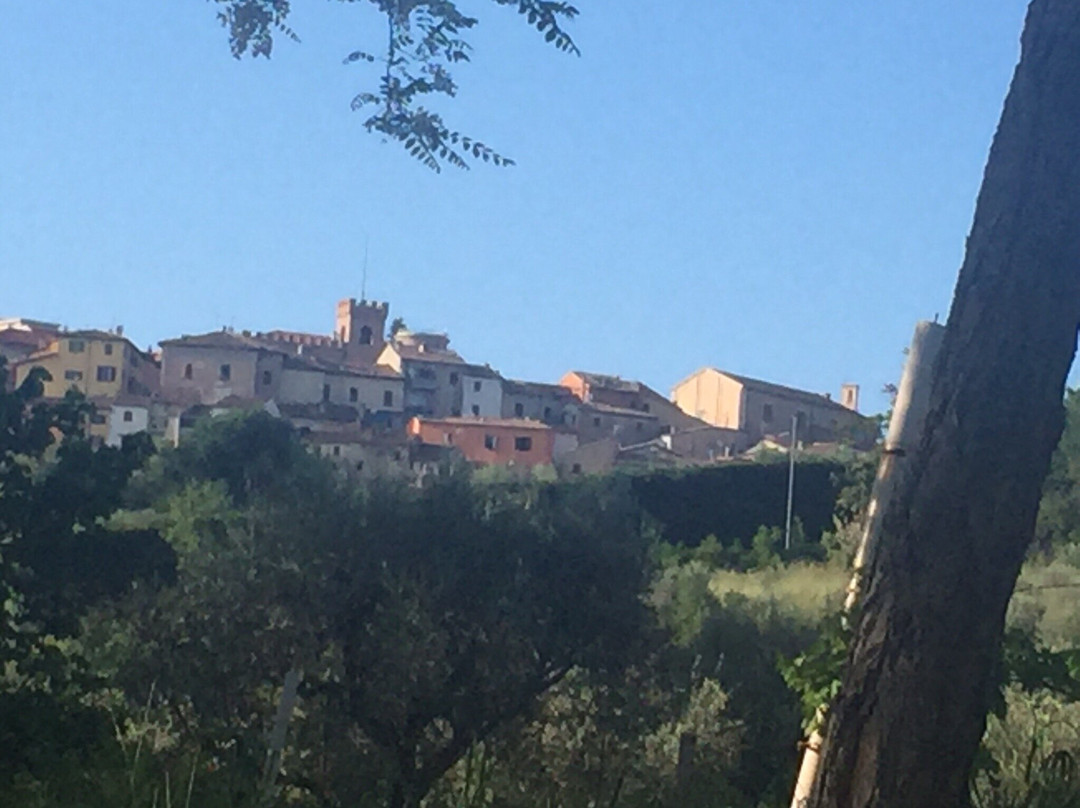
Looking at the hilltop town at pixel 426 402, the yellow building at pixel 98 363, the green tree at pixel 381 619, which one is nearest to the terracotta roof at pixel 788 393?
the hilltop town at pixel 426 402

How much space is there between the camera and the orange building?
42656 mm

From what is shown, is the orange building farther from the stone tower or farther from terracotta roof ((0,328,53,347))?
the stone tower

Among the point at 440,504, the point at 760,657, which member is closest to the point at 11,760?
the point at 440,504

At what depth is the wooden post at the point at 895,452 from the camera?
2619 millimetres

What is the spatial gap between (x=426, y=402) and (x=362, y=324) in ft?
49.2

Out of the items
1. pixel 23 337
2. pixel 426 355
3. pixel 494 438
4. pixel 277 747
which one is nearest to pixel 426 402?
pixel 426 355

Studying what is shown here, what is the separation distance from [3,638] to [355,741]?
3761 mm

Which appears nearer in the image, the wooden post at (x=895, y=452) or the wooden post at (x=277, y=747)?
the wooden post at (x=895, y=452)

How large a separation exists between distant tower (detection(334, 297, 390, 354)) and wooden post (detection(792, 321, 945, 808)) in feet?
208

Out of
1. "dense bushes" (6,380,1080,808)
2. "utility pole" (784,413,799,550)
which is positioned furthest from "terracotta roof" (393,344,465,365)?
"dense bushes" (6,380,1080,808)

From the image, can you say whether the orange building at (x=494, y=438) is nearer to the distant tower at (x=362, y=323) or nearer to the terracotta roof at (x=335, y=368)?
the terracotta roof at (x=335, y=368)

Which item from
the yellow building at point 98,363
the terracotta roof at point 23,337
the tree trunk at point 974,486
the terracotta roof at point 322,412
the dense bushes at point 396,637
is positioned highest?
the terracotta roof at point 23,337

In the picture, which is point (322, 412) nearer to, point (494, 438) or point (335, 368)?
point (335, 368)

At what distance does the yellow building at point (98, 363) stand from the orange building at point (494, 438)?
10028mm
